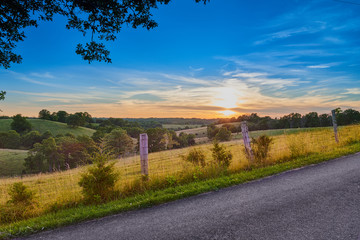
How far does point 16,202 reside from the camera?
5984 millimetres

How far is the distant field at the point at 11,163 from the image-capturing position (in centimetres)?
5658

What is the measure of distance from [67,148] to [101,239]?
227 feet

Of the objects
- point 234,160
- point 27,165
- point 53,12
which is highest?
point 53,12

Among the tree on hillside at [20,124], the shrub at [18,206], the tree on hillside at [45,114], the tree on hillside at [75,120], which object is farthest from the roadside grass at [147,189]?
the tree on hillside at [45,114]

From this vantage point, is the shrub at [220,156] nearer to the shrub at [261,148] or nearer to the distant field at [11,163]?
the shrub at [261,148]

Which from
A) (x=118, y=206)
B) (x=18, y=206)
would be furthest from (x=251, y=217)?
(x=18, y=206)

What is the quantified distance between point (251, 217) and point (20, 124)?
11582cm

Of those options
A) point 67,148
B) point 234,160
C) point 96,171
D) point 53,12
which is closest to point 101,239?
point 96,171

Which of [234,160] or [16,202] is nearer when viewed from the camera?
[16,202]

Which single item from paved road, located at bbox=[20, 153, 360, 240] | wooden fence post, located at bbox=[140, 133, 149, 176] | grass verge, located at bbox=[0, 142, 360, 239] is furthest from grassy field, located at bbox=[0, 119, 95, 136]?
paved road, located at bbox=[20, 153, 360, 240]

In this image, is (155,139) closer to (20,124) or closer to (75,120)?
(75,120)

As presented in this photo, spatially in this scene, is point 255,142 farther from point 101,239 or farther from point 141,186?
point 101,239

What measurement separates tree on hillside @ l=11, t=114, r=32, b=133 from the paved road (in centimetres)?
11227

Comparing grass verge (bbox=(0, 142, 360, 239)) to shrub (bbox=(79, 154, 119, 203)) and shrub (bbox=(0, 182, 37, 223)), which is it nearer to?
shrub (bbox=(79, 154, 119, 203))
